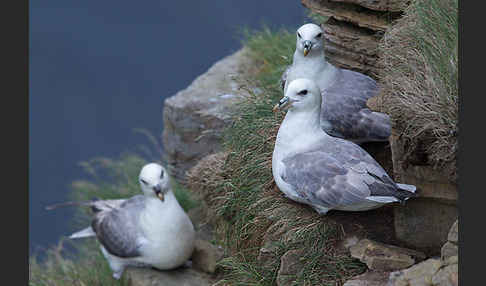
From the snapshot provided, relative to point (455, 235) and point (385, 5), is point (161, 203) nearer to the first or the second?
point (385, 5)

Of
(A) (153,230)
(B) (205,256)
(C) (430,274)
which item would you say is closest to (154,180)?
(A) (153,230)

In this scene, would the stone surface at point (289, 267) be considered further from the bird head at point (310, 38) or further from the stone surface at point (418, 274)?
the bird head at point (310, 38)

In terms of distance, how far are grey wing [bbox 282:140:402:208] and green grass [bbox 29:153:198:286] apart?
6.37 feet

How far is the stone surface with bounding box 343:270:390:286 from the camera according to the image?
10.3 feet

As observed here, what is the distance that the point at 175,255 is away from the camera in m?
4.62

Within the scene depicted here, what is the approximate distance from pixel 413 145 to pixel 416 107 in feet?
0.56

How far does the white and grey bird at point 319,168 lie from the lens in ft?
10.7

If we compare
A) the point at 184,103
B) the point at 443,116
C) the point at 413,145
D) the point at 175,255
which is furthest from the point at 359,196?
the point at 184,103

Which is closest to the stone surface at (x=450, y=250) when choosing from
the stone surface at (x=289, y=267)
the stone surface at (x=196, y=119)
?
the stone surface at (x=289, y=267)

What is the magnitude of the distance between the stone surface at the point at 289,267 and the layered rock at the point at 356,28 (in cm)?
130

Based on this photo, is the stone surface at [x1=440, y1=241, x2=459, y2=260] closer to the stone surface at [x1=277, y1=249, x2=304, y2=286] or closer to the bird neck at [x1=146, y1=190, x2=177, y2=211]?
the stone surface at [x1=277, y1=249, x2=304, y2=286]

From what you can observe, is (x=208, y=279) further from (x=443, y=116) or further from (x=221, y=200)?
(x=443, y=116)

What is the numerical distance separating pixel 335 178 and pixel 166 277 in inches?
69.9

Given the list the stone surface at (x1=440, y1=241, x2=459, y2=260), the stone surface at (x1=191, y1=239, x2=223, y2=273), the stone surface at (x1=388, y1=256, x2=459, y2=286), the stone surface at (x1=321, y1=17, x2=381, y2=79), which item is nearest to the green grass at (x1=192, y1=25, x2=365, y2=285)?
the stone surface at (x1=191, y1=239, x2=223, y2=273)
